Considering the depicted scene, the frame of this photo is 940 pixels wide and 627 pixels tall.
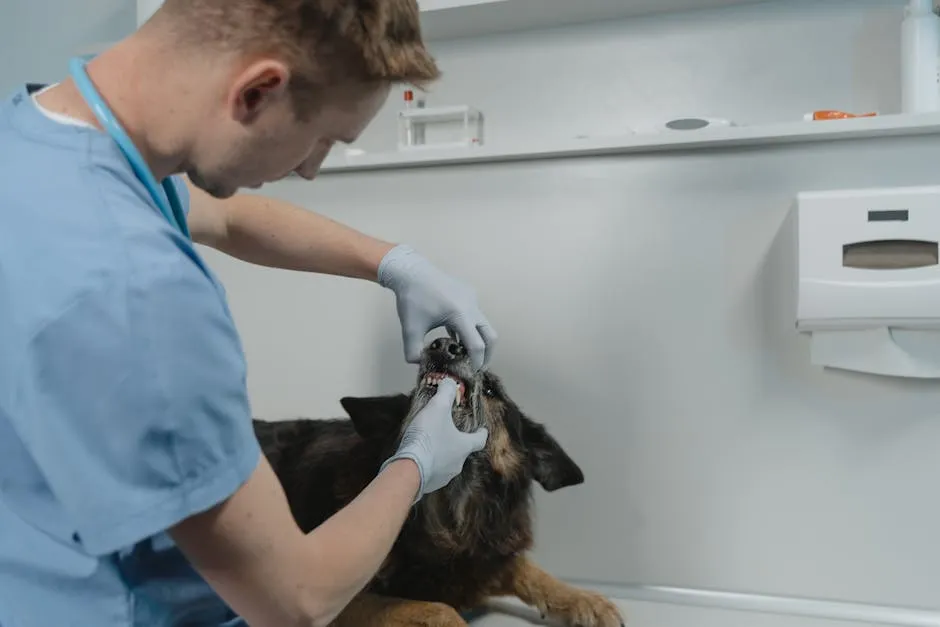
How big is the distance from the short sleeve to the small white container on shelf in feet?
3.46

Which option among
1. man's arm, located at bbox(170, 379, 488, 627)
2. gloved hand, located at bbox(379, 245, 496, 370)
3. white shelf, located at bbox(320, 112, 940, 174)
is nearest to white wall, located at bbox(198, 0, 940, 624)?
white shelf, located at bbox(320, 112, 940, 174)

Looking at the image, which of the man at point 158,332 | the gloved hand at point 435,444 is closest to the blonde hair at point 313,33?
the man at point 158,332

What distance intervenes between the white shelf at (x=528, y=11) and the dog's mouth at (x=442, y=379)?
2.53 ft

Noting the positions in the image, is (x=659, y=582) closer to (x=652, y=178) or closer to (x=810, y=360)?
(x=810, y=360)

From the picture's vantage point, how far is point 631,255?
4.91 ft

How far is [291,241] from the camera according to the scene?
124cm

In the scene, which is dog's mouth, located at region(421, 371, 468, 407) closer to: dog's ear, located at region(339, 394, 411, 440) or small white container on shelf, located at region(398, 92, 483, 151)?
dog's ear, located at region(339, 394, 411, 440)

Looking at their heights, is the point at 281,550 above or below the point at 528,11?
below

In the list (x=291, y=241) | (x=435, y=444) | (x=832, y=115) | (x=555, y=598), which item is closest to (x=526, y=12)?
(x=832, y=115)

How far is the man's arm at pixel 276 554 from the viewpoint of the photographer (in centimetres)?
67

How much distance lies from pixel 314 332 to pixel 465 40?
72 cm

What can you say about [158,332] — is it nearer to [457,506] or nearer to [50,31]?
[457,506]

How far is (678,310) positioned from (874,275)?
1.11 feet

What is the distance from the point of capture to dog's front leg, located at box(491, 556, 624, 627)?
4.06ft
